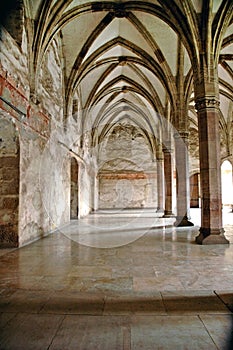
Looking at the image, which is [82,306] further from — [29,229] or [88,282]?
[29,229]

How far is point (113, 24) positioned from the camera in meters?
10.2

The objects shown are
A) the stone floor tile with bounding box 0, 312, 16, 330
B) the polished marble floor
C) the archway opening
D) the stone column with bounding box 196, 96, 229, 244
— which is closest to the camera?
the polished marble floor

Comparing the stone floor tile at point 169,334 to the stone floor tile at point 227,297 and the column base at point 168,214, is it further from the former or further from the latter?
the column base at point 168,214

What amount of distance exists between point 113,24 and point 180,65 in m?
2.90

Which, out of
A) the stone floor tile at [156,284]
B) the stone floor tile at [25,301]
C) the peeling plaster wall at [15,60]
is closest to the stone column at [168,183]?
the peeling plaster wall at [15,60]

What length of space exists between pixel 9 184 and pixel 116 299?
4.34m

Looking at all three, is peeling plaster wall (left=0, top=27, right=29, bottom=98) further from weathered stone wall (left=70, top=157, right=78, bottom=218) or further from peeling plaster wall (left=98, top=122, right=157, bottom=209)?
peeling plaster wall (left=98, top=122, right=157, bottom=209)

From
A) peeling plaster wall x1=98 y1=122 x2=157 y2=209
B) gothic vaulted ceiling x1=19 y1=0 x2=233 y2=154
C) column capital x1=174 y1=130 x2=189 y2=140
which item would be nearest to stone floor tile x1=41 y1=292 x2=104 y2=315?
gothic vaulted ceiling x1=19 y1=0 x2=233 y2=154

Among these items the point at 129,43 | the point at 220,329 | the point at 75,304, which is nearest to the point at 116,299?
the point at 75,304

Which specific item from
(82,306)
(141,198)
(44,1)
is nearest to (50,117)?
(44,1)

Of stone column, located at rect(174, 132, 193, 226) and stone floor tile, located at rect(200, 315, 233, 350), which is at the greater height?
stone column, located at rect(174, 132, 193, 226)

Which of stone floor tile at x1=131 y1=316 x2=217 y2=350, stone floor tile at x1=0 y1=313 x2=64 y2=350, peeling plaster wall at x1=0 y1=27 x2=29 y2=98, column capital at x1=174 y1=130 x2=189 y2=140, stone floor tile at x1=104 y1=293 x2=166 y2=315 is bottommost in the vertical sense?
stone floor tile at x1=131 y1=316 x2=217 y2=350

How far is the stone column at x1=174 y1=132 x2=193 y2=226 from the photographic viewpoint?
10.2 m

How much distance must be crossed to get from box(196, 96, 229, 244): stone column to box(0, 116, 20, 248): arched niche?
442 cm
